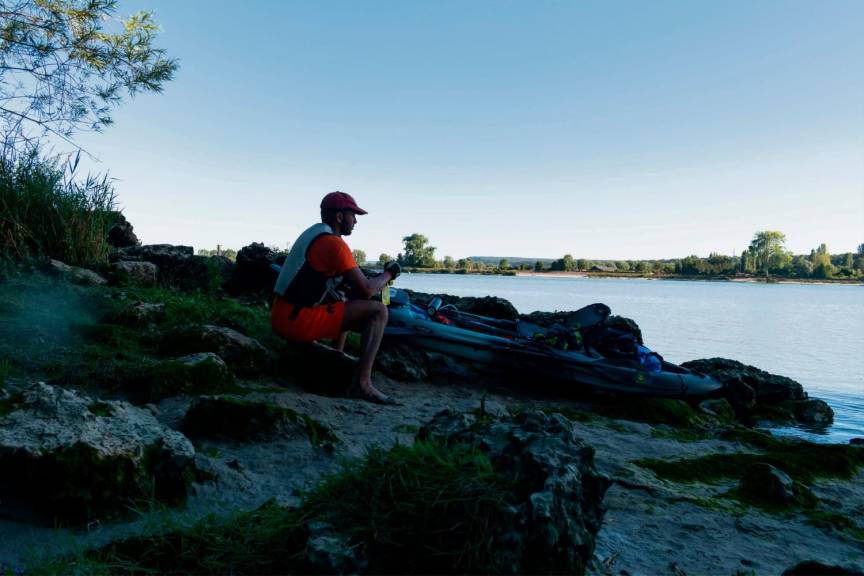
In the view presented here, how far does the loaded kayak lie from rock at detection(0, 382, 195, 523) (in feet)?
15.0

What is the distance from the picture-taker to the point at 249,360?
6320 millimetres

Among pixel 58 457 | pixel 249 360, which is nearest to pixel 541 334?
pixel 249 360

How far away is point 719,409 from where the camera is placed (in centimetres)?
855

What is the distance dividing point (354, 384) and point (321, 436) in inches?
68.6

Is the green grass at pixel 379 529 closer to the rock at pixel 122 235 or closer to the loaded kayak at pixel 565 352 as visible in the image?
the loaded kayak at pixel 565 352

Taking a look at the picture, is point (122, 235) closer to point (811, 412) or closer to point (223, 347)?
point (223, 347)

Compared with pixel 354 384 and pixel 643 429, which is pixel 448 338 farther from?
pixel 643 429

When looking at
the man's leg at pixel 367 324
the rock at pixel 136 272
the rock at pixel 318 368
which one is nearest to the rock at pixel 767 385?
the man's leg at pixel 367 324

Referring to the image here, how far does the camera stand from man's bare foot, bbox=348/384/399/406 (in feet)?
20.0

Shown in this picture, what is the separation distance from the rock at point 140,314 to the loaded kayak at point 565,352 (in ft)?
9.90

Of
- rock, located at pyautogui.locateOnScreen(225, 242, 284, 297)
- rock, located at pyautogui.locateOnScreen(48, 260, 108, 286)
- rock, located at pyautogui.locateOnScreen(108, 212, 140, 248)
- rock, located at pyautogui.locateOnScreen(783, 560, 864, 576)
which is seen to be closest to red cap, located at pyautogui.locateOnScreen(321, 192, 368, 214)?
rock, located at pyautogui.locateOnScreen(48, 260, 108, 286)

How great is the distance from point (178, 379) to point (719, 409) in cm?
765

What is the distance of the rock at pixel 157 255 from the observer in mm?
11547

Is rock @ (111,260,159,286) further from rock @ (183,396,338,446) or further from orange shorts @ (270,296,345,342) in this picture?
rock @ (183,396,338,446)
